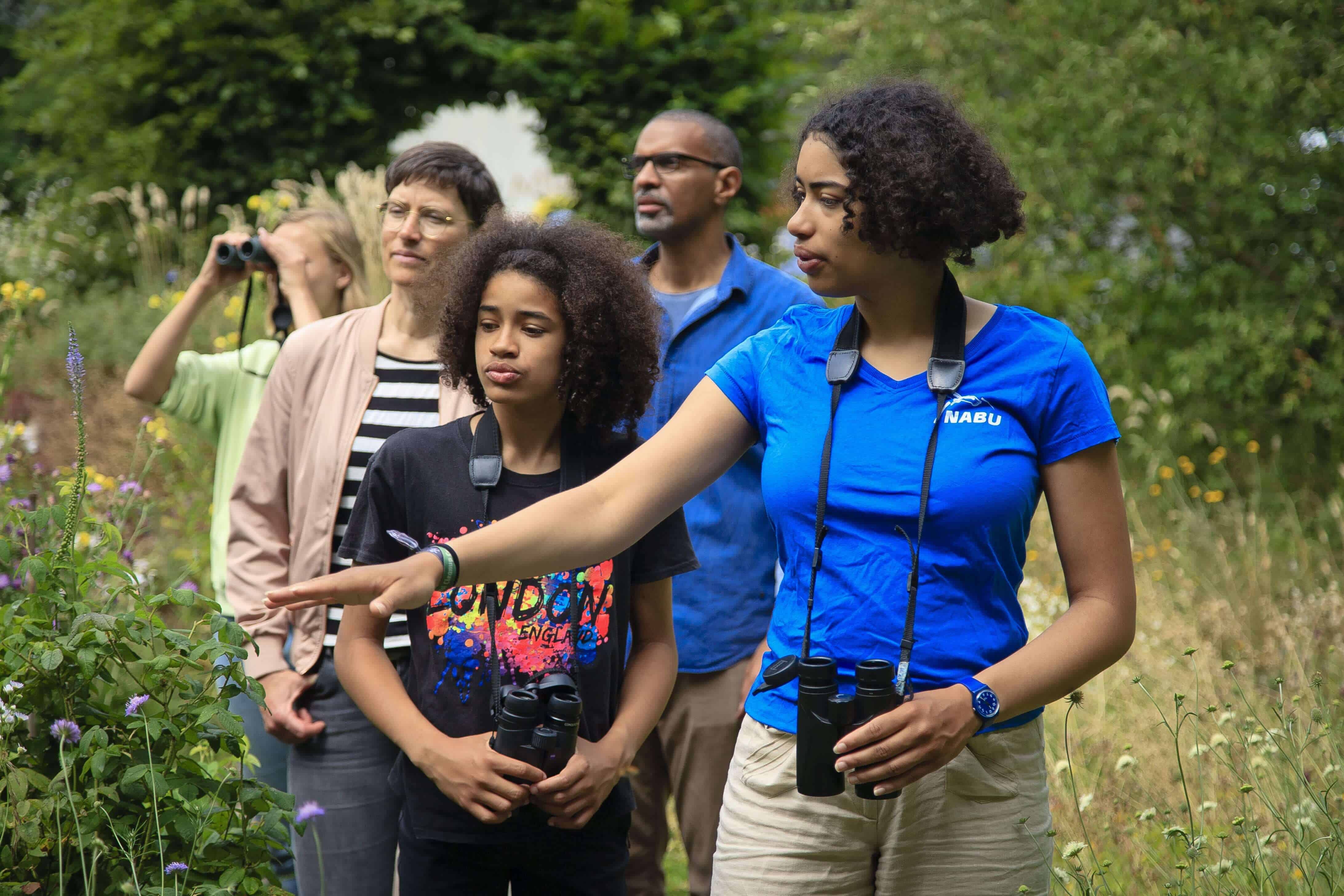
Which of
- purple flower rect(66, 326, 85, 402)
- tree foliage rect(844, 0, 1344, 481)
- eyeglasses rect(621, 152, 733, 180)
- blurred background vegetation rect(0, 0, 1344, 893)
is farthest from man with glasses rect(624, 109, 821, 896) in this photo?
tree foliage rect(844, 0, 1344, 481)

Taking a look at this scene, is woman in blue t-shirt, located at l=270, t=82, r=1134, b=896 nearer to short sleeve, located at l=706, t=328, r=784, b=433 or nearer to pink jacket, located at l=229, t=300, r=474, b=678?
short sleeve, located at l=706, t=328, r=784, b=433

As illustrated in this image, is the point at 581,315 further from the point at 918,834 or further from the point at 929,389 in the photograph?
the point at 918,834

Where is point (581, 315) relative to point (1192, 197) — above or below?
below

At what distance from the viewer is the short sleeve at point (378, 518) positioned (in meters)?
2.32

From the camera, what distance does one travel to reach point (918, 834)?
1834 millimetres

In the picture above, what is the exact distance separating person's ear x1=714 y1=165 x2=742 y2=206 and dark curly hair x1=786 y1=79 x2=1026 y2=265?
1675 mm

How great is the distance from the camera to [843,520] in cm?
187

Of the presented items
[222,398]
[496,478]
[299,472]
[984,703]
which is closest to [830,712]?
[984,703]

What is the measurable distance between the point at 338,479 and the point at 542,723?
1017 millimetres

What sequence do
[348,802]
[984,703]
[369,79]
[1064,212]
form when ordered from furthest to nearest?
[369,79]
[1064,212]
[348,802]
[984,703]

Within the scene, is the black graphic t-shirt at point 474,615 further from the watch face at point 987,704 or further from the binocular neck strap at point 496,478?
the watch face at point 987,704

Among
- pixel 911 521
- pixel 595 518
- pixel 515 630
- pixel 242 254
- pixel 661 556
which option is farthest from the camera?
pixel 242 254

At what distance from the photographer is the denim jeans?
266 centimetres

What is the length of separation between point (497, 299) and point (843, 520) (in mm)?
944
